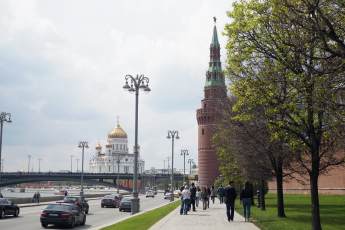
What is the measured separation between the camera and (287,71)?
16.9 meters

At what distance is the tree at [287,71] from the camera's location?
13.4 meters

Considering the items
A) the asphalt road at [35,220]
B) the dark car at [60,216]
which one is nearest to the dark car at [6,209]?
the asphalt road at [35,220]

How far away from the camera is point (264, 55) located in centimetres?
1706

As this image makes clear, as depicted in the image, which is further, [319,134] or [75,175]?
[75,175]

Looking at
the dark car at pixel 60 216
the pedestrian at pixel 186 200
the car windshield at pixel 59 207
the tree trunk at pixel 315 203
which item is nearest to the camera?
the tree trunk at pixel 315 203

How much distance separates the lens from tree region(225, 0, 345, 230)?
13.4 metres

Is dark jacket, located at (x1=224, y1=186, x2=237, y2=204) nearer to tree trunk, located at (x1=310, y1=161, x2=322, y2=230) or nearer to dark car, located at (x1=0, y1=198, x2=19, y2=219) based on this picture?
tree trunk, located at (x1=310, y1=161, x2=322, y2=230)

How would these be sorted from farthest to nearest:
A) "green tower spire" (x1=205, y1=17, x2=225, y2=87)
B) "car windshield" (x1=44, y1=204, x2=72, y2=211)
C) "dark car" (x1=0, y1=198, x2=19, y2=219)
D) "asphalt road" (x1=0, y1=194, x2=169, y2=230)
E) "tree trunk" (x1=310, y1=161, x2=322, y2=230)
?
"green tower spire" (x1=205, y1=17, x2=225, y2=87)
"dark car" (x1=0, y1=198, x2=19, y2=219)
"car windshield" (x1=44, y1=204, x2=72, y2=211)
"asphalt road" (x1=0, y1=194, x2=169, y2=230)
"tree trunk" (x1=310, y1=161, x2=322, y2=230)

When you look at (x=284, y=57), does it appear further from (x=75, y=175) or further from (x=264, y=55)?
(x=75, y=175)

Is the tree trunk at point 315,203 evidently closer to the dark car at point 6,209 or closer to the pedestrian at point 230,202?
the pedestrian at point 230,202

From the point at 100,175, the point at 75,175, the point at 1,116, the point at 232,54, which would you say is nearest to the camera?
the point at 232,54

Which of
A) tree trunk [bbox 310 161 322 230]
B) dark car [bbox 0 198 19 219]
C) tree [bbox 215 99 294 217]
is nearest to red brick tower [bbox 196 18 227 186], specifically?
tree [bbox 215 99 294 217]

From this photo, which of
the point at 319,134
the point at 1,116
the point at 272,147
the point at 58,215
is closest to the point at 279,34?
the point at 319,134

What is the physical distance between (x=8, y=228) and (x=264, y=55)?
14586 mm
